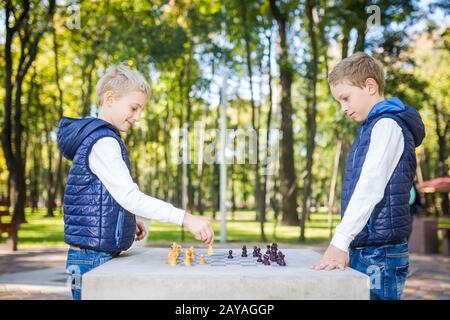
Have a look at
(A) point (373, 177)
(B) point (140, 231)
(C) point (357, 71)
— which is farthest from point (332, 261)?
(B) point (140, 231)

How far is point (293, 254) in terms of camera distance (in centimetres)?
267

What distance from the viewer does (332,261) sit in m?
2.07

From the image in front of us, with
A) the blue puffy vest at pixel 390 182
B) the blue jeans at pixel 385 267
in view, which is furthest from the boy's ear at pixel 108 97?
the blue jeans at pixel 385 267

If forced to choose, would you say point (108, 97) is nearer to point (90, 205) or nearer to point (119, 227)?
point (90, 205)

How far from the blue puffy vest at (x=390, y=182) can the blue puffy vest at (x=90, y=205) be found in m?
1.07

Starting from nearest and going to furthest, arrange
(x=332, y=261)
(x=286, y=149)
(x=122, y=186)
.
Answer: (x=332, y=261)
(x=122, y=186)
(x=286, y=149)

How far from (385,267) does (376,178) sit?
42 cm

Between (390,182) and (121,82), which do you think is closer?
(390,182)

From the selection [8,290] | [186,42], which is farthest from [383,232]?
[186,42]

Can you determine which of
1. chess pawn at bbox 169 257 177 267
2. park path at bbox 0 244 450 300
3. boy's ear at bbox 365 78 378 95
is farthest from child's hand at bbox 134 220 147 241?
park path at bbox 0 244 450 300

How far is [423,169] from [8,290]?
4234 centimetres

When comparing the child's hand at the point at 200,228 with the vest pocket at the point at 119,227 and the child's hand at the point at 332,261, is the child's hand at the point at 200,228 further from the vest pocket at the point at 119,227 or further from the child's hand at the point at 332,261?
the child's hand at the point at 332,261

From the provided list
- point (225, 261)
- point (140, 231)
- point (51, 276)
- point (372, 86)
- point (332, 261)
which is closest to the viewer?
point (332, 261)

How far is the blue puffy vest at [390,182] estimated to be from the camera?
2.41 m
